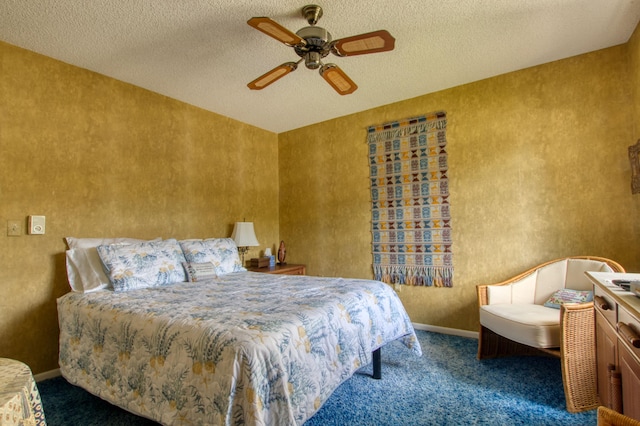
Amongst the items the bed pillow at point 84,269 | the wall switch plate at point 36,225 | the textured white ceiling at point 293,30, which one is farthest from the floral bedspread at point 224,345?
the textured white ceiling at point 293,30

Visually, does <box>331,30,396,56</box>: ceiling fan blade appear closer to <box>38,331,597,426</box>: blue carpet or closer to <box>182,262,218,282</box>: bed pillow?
<box>182,262,218,282</box>: bed pillow

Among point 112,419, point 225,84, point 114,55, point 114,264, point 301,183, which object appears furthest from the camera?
point 301,183

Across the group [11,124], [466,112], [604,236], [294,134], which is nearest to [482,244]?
[604,236]

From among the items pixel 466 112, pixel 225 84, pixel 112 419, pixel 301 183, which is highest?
pixel 225 84

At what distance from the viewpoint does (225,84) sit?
120 inches

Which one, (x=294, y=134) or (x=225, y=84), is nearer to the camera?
(x=225, y=84)

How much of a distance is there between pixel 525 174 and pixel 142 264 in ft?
11.0

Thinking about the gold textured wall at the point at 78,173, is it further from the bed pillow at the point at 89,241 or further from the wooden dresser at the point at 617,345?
the wooden dresser at the point at 617,345

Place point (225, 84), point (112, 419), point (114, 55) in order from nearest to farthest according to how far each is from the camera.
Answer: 1. point (112, 419)
2. point (114, 55)
3. point (225, 84)

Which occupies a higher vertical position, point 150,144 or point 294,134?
point 294,134

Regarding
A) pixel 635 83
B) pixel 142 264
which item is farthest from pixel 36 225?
pixel 635 83

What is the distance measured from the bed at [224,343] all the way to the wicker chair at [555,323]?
713mm

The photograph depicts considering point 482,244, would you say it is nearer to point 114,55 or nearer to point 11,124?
point 114,55

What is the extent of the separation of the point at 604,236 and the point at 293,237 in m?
3.27
